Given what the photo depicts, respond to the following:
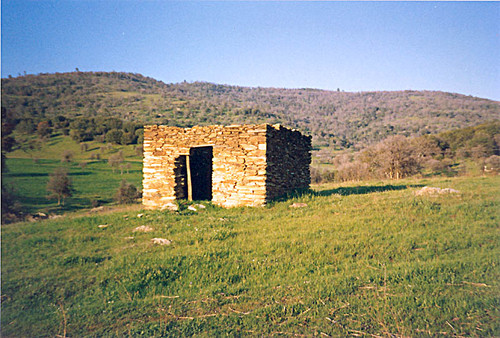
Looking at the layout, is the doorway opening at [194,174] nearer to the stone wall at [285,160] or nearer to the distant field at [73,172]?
the stone wall at [285,160]

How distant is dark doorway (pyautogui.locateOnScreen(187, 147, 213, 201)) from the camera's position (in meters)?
13.9

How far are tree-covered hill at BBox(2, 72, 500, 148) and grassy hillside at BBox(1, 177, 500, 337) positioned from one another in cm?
4921

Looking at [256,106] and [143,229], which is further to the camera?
[256,106]

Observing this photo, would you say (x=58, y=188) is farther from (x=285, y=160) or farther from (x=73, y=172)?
(x=285, y=160)

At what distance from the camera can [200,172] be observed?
14.6 metres

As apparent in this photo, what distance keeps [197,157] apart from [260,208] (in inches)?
227

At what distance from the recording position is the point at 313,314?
3529mm

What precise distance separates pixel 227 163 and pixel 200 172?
3.92 m

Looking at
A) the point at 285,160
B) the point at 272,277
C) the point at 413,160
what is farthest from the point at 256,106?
the point at 272,277

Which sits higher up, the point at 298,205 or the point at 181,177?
the point at 181,177

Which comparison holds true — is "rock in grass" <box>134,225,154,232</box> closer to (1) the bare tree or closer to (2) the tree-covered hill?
(1) the bare tree

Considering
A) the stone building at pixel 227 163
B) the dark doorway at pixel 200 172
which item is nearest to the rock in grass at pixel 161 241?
the stone building at pixel 227 163

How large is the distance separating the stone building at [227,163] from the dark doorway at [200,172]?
56 millimetres

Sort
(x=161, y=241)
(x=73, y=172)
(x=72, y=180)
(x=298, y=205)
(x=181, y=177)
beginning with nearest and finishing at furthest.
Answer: (x=161, y=241) → (x=298, y=205) → (x=181, y=177) → (x=72, y=180) → (x=73, y=172)
